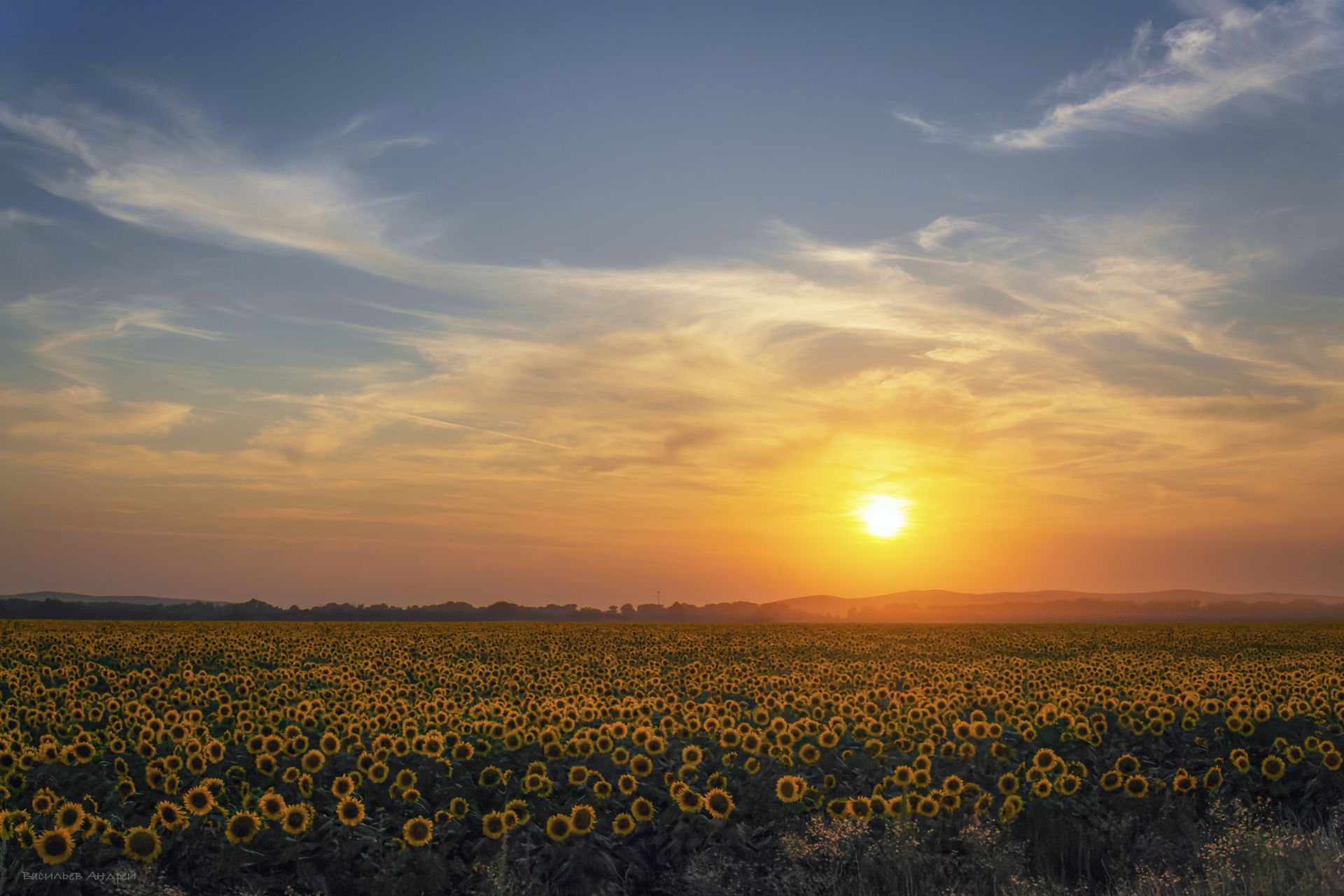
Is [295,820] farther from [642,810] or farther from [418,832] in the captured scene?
[642,810]

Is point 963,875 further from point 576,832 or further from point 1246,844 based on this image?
point 576,832

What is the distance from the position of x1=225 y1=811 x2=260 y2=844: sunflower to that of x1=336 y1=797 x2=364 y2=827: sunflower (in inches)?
31.6

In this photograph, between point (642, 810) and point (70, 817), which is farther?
point (642, 810)

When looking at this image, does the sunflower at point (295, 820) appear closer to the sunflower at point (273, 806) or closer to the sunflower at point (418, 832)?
the sunflower at point (273, 806)

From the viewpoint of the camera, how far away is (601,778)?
11.1 meters

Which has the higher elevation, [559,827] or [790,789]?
[790,789]

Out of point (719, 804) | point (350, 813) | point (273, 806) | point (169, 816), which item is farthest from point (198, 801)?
point (719, 804)

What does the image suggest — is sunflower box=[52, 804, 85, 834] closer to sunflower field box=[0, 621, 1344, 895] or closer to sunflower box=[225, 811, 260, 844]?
sunflower field box=[0, 621, 1344, 895]

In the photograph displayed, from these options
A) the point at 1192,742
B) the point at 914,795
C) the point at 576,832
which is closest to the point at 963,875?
the point at 914,795

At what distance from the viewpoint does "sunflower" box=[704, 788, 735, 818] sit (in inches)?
412

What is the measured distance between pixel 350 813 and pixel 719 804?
4018 mm

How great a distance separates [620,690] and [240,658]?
14.5 m

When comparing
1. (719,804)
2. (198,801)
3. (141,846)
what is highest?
(198,801)

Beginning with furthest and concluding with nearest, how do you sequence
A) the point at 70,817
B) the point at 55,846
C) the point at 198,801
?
the point at 198,801 < the point at 70,817 < the point at 55,846
